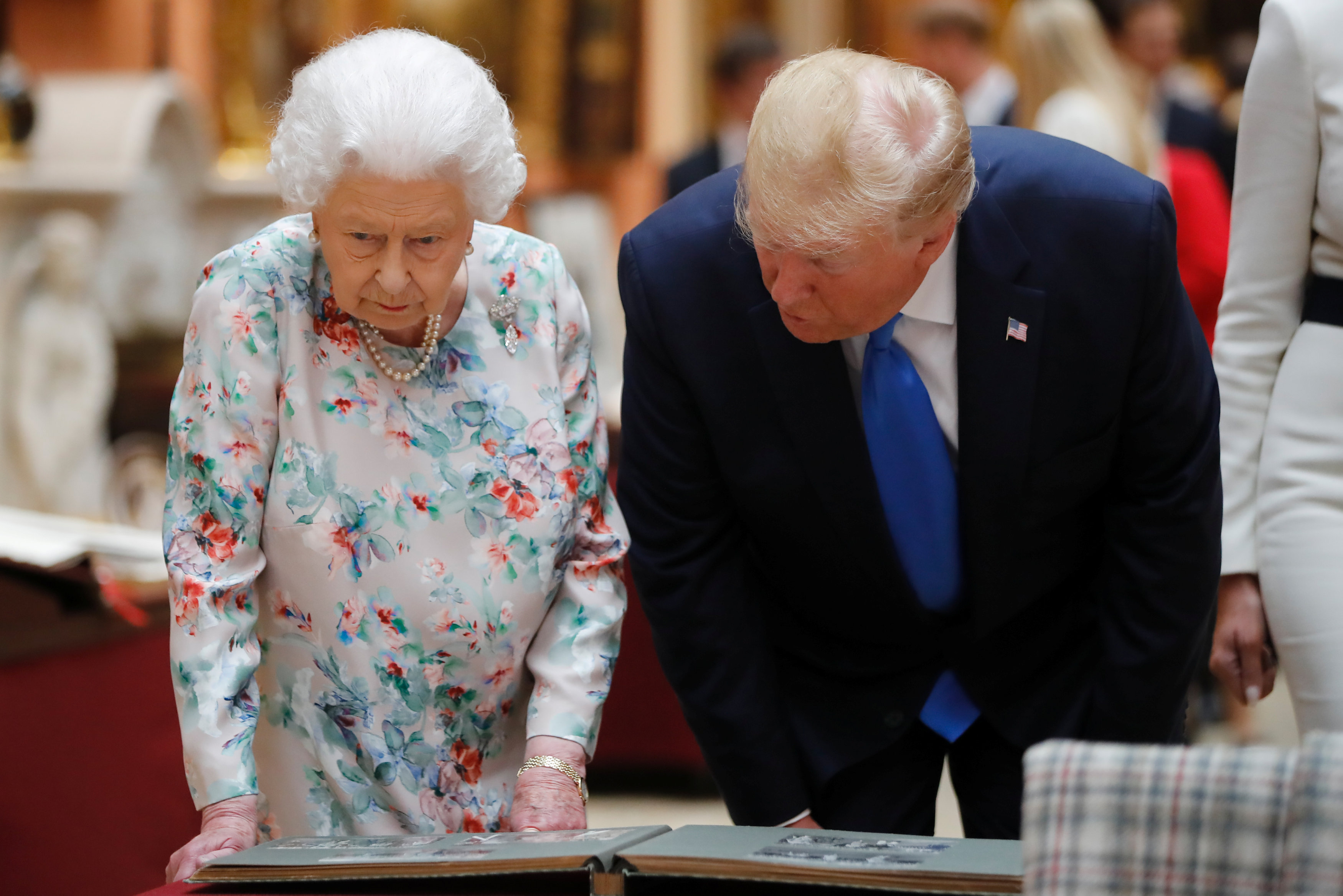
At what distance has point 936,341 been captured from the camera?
1987 mm

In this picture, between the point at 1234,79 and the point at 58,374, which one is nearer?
the point at 58,374

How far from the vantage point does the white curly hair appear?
5.45 ft

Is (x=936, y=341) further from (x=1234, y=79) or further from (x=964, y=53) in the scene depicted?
(x=1234, y=79)

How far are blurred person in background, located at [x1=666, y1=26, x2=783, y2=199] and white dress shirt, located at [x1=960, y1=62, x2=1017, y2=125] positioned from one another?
3.16 ft

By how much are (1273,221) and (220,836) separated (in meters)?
1.52

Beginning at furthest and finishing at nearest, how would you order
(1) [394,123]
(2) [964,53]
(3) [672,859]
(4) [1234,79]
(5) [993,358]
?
(4) [1234,79] < (2) [964,53] < (5) [993,358] < (1) [394,123] < (3) [672,859]

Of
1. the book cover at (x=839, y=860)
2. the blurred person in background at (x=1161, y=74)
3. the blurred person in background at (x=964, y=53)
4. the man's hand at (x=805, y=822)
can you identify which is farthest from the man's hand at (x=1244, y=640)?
the blurred person in background at (x=1161, y=74)

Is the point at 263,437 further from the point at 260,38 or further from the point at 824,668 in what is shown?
the point at 260,38

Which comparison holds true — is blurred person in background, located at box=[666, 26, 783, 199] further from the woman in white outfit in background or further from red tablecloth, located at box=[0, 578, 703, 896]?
the woman in white outfit in background

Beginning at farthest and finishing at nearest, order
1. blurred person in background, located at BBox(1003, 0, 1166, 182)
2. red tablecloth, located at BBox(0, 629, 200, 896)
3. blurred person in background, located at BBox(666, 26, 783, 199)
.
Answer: blurred person in background, located at BBox(666, 26, 783, 199) < blurred person in background, located at BBox(1003, 0, 1166, 182) < red tablecloth, located at BBox(0, 629, 200, 896)

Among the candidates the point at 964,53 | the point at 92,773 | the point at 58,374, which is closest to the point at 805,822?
the point at 92,773

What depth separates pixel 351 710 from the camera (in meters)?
1.85

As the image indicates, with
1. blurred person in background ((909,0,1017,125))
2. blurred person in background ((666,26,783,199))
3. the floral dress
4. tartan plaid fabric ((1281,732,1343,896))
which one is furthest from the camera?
blurred person in background ((666,26,783,199))

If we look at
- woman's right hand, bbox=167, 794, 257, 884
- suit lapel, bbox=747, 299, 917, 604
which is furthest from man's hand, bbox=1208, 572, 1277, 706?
woman's right hand, bbox=167, 794, 257, 884
